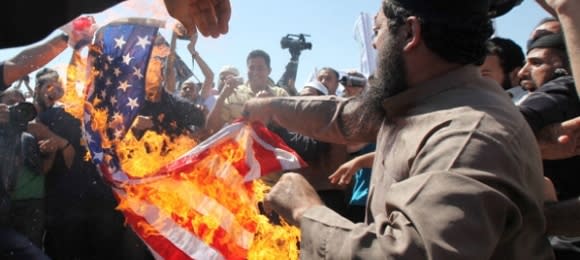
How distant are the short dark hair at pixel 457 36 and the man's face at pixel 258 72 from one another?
4572mm

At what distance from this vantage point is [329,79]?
6668 mm

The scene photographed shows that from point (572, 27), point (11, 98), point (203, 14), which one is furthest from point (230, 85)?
point (572, 27)

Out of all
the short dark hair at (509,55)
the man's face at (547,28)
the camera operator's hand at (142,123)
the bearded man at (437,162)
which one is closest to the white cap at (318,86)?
the camera operator's hand at (142,123)

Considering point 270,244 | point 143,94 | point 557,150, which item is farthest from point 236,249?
point 557,150

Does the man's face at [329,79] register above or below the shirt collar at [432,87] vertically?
below

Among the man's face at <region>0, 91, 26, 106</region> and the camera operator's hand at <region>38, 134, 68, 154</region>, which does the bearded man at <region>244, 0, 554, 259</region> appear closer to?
the camera operator's hand at <region>38, 134, 68, 154</region>

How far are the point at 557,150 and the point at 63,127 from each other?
4.72 m

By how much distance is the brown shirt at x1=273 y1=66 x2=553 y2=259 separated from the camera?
1.56m

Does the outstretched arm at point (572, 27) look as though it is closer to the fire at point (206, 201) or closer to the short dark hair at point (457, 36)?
the short dark hair at point (457, 36)

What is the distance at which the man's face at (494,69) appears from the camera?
13.2 feet

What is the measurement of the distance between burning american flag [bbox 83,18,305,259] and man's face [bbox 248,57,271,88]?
215cm

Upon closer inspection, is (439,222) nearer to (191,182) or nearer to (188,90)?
(191,182)

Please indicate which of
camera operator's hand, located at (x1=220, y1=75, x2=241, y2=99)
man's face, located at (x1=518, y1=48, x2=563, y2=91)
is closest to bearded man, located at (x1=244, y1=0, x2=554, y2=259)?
man's face, located at (x1=518, y1=48, x2=563, y2=91)

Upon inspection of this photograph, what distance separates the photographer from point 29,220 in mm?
5410
